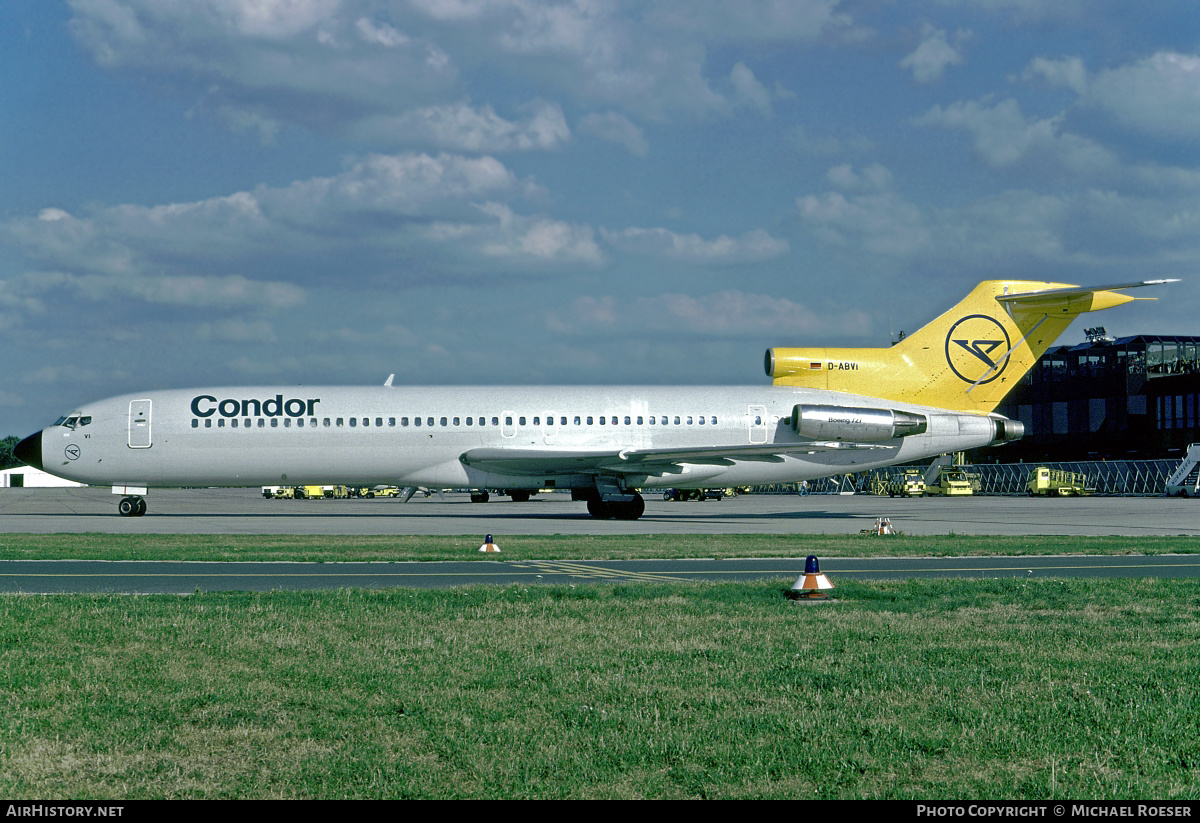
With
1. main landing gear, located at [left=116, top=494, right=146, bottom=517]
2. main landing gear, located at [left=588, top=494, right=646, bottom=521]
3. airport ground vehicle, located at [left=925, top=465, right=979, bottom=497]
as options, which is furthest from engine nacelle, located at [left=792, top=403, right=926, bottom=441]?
airport ground vehicle, located at [left=925, top=465, right=979, bottom=497]

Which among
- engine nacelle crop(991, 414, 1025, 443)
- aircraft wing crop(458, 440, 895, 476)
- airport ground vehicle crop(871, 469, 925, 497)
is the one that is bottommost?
airport ground vehicle crop(871, 469, 925, 497)

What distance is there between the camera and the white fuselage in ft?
116

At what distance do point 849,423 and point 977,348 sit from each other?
18.7 ft

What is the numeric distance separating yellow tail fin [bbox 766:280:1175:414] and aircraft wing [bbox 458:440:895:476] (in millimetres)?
3373

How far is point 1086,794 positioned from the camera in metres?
5.68

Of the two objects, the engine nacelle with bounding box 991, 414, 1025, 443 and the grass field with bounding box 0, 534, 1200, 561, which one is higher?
the engine nacelle with bounding box 991, 414, 1025, 443

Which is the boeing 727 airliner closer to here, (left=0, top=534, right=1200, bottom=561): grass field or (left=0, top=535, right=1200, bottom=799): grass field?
(left=0, top=534, right=1200, bottom=561): grass field

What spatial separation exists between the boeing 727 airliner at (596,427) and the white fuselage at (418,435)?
0.05 meters

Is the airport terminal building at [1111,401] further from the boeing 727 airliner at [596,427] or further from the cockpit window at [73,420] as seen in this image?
the cockpit window at [73,420]

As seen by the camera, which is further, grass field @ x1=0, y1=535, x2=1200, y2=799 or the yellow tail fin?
the yellow tail fin

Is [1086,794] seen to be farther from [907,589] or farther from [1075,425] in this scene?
[1075,425]

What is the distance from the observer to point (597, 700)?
7.64 m

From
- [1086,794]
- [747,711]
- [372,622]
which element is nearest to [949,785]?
[1086,794]

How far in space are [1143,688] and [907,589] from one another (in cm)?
617
